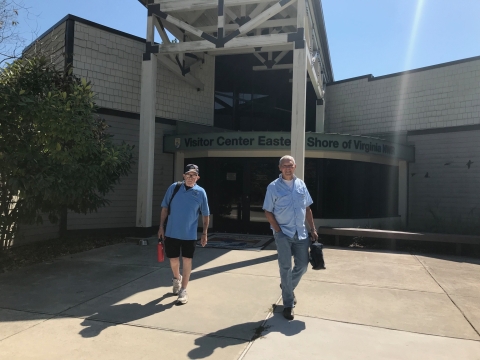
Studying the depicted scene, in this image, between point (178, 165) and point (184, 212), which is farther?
point (178, 165)

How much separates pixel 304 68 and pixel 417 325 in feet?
18.9

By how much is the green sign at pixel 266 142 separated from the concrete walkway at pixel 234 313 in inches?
156

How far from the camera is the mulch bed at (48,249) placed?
665 cm

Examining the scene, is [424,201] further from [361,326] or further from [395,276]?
[361,326]

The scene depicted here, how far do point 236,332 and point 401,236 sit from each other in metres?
5.97

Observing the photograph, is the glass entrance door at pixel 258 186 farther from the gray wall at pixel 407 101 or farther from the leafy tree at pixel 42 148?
the gray wall at pixel 407 101

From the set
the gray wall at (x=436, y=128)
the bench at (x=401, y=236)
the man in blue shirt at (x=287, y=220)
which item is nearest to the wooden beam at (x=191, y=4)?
the bench at (x=401, y=236)

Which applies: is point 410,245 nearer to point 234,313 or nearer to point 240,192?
point 240,192

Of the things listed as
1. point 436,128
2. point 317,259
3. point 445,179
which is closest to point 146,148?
point 317,259

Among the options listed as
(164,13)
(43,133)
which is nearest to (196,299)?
(43,133)

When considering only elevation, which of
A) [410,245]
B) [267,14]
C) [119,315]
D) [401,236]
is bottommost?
[119,315]

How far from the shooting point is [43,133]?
21.1ft

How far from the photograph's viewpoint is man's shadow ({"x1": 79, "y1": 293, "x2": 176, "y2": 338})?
3717 millimetres

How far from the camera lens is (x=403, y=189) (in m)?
12.1
